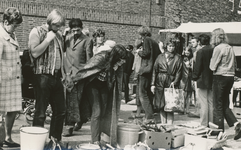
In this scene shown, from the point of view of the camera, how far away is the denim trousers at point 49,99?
6004 millimetres

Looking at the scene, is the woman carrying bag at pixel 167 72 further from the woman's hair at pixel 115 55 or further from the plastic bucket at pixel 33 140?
the plastic bucket at pixel 33 140

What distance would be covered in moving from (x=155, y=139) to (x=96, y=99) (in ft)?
3.55

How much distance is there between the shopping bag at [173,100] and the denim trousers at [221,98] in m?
0.62

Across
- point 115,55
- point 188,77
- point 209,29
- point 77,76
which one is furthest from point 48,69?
point 209,29

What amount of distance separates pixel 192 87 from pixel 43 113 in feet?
22.0

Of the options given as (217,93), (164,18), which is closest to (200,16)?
(164,18)

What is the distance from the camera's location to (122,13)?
48.6 feet

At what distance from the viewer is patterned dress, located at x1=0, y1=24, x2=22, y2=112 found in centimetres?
593

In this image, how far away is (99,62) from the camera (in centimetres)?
625

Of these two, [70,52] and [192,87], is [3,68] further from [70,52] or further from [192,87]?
[192,87]

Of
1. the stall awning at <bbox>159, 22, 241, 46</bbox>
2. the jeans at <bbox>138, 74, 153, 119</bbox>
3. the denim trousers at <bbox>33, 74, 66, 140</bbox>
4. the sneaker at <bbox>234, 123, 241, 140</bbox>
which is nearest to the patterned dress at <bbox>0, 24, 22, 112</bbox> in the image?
the denim trousers at <bbox>33, 74, 66, 140</bbox>

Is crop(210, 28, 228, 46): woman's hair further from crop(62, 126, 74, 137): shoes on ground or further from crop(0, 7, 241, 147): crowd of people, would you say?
crop(62, 126, 74, 137): shoes on ground

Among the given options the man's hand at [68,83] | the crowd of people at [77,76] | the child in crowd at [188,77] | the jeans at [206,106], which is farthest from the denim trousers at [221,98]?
the child in crowd at [188,77]

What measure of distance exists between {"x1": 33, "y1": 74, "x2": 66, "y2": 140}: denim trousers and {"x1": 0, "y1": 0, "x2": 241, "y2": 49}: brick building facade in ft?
22.7
